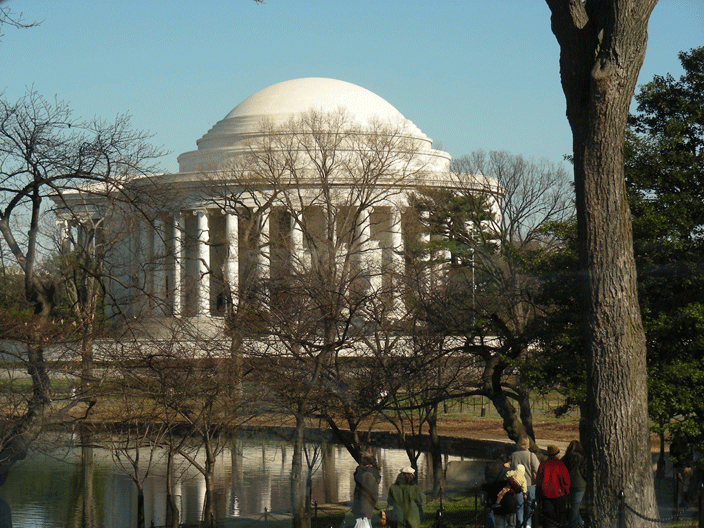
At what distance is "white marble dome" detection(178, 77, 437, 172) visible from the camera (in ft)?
170

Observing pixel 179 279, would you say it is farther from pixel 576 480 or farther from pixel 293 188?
pixel 576 480

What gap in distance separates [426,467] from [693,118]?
13.0 m

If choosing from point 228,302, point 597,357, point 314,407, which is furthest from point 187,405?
point 597,357

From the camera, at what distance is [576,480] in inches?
450

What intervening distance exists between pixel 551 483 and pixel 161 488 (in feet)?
44.4

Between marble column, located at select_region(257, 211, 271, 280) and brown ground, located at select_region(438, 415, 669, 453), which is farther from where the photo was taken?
marble column, located at select_region(257, 211, 271, 280)

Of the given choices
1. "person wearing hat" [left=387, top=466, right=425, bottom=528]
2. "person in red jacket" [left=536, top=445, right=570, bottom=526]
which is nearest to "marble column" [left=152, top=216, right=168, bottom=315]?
"person wearing hat" [left=387, top=466, right=425, bottom=528]

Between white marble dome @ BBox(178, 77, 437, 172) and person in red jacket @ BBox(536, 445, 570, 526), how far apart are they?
3958cm

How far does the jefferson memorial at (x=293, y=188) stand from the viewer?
3462 centimetres

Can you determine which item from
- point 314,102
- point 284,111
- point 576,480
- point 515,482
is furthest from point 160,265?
point 314,102

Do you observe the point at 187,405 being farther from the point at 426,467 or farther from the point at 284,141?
the point at 284,141

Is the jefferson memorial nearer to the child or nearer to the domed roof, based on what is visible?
the domed roof

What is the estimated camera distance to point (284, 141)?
43656 millimetres

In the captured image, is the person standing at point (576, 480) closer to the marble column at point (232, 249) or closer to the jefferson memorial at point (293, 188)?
the jefferson memorial at point (293, 188)
